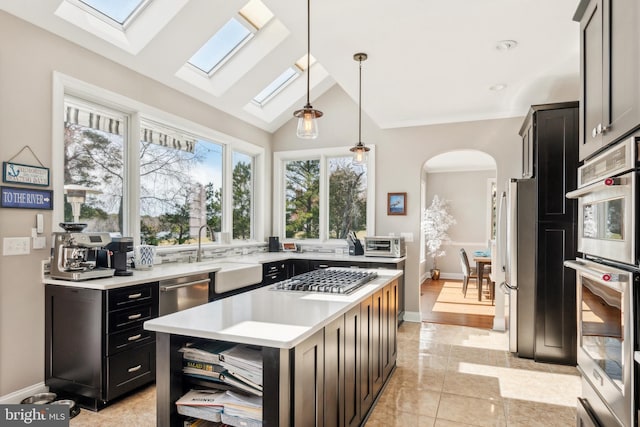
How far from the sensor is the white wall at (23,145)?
258cm

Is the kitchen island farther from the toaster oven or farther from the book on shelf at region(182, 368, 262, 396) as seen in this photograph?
the toaster oven

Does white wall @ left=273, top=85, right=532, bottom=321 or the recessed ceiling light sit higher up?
the recessed ceiling light

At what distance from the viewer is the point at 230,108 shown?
479 cm

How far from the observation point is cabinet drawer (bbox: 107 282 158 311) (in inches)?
104

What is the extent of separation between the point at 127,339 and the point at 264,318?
5.19ft

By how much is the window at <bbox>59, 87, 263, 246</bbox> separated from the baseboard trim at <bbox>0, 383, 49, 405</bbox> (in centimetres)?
122

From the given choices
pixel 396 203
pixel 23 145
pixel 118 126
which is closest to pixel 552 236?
pixel 396 203

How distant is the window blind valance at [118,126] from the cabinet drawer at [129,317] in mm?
1637

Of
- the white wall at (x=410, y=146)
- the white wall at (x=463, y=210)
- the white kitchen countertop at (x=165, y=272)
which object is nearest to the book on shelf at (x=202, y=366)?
the white kitchen countertop at (x=165, y=272)

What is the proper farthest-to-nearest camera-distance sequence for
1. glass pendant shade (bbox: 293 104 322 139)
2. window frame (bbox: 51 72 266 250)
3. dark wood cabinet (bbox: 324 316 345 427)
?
window frame (bbox: 51 72 266 250) < glass pendant shade (bbox: 293 104 322 139) < dark wood cabinet (bbox: 324 316 345 427)

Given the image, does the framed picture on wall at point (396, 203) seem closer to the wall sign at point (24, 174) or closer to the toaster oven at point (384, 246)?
the toaster oven at point (384, 246)

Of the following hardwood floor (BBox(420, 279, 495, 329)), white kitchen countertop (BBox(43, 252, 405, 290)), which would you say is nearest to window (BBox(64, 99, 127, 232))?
white kitchen countertop (BBox(43, 252, 405, 290))

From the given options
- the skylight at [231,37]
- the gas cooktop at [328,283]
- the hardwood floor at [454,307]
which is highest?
the skylight at [231,37]

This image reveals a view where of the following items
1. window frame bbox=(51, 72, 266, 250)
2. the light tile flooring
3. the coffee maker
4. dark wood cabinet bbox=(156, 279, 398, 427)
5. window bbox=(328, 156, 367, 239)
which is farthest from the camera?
window bbox=(328, 156, 367, 239)
